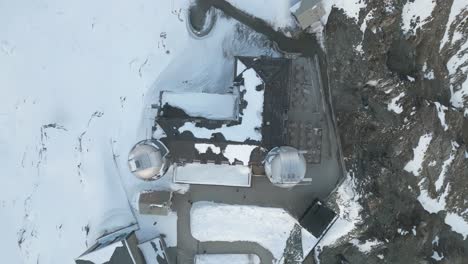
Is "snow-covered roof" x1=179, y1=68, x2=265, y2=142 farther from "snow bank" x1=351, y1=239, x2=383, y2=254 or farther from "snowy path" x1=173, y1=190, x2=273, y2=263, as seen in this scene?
"snow bank" x1=351, y1=239, x2=383, y2=254

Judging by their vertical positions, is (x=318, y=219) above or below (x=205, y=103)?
below

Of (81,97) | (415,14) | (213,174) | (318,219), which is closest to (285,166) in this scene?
(318,219)

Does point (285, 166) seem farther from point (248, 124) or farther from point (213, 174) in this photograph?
point (213, 174)

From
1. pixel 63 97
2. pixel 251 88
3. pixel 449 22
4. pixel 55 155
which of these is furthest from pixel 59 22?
pixel 449 22

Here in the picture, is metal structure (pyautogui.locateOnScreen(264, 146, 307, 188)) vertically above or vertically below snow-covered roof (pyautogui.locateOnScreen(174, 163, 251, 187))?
above

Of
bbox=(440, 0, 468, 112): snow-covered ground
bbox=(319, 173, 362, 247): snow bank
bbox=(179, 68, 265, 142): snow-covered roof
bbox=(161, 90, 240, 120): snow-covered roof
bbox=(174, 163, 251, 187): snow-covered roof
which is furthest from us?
bbox=(440, 0, 468, 112): snow-covered ground

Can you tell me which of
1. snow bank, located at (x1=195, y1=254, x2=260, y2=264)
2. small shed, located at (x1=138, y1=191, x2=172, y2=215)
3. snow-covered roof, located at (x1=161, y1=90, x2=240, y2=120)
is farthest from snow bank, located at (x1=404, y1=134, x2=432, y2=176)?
small shed, located at (x1=138, y1=191, x2=172, y2=215)
